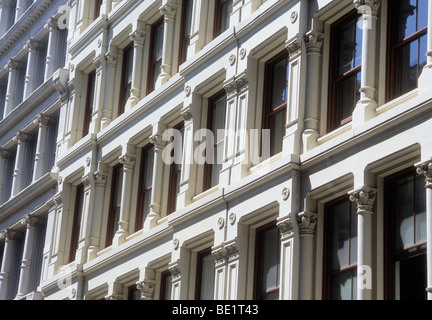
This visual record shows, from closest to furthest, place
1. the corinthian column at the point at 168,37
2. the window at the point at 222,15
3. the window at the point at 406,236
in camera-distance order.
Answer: the window at the point at 406,236 < the window at the point at 222,15 < the corinthian column at the point at 168,37

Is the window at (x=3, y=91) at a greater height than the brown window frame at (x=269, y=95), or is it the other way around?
the window at (x=3, y=91)


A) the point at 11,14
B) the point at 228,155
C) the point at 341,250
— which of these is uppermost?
the point at 11,14

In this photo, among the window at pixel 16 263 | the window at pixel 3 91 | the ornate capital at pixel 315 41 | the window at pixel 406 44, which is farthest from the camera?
the window at pixel 3 91

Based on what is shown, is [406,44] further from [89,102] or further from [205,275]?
[89,102]

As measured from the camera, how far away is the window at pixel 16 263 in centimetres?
3831

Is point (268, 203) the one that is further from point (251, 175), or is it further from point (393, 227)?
point (393, 227)

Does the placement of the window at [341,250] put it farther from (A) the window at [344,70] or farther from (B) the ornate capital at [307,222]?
(A) the window at [344,70]

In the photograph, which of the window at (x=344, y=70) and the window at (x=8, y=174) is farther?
the window at (x=8, y=174)

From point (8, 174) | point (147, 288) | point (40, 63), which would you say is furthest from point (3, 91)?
point (147, 288)

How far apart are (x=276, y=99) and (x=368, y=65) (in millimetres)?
3873

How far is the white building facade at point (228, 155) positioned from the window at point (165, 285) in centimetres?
5

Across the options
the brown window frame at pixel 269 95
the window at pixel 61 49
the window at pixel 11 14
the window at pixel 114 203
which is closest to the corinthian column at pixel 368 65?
the brown window frame at pixel 269 95

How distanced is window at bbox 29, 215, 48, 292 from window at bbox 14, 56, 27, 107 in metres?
6.63

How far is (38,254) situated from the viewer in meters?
37.0
